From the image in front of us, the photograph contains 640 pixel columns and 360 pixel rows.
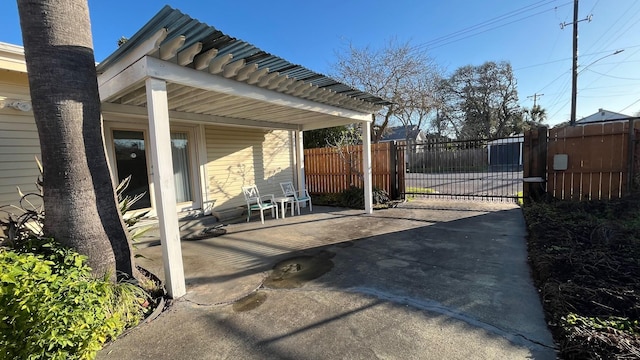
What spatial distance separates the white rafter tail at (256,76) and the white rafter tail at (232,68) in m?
0.27

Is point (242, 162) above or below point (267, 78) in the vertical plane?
below

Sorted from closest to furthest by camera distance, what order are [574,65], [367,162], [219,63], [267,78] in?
[219,63] → [267,78] → [367,162] → [574,65]

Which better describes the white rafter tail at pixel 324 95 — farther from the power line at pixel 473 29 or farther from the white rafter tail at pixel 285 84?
the power line at pixel 473 29

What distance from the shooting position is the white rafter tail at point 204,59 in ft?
9.51

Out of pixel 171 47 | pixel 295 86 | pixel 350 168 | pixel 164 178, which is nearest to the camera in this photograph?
pixel 171 47

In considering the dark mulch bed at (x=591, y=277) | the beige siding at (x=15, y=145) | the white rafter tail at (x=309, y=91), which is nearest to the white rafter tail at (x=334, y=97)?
the white rafter tail at (x=309, y=91)

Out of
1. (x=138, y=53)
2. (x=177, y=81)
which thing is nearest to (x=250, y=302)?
(x=177, y=81)

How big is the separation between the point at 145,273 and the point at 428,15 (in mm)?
13349

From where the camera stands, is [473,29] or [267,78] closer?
[267,78]

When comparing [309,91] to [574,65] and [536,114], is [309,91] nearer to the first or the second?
[574,65]

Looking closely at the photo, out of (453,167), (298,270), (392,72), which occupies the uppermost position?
(392,72)

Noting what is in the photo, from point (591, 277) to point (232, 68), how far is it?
445 centimetres

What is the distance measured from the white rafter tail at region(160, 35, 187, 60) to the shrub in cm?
204

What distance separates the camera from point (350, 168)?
840 cm
